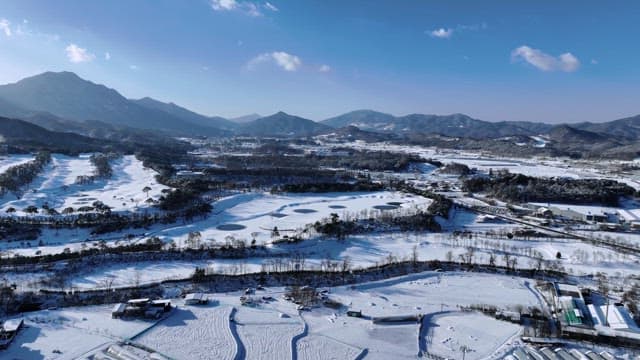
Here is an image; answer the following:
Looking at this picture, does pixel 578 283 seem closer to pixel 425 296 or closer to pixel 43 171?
pixel 425 296

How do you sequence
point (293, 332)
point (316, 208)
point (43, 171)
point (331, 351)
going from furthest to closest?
point (43, 171), point (316, 208), point (293, 332), point (331, 351)

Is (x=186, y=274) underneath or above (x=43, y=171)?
underneath

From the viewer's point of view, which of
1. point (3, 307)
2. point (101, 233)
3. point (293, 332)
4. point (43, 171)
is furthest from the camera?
point (43, 171)

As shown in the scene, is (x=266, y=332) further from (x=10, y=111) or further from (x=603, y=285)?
(x=10, y=111)

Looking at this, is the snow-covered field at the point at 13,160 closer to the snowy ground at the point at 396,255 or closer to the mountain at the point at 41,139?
the mountain at the point at 41,139

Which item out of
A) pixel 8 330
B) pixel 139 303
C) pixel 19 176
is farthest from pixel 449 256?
pixel 19 176

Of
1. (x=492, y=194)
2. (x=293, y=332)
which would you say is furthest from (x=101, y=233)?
(x=492, y=194)
